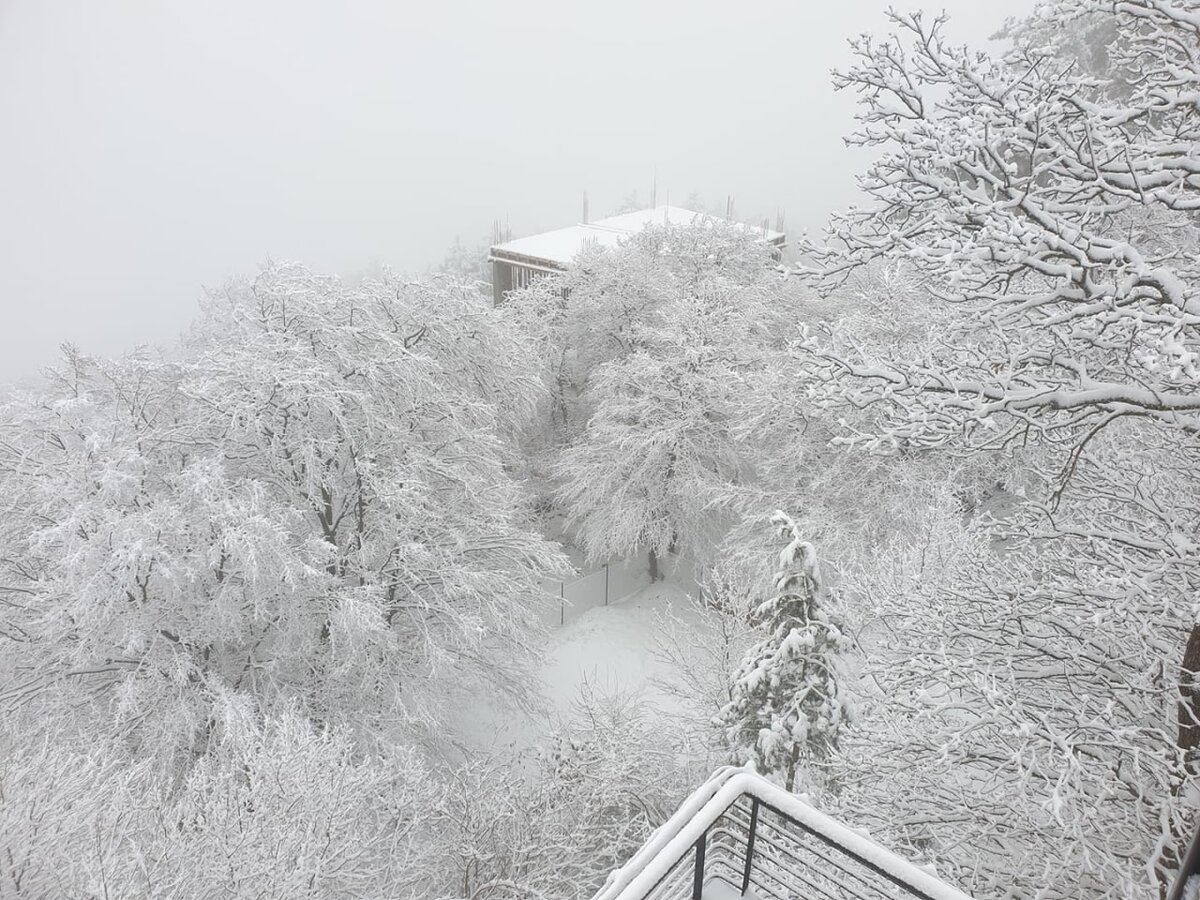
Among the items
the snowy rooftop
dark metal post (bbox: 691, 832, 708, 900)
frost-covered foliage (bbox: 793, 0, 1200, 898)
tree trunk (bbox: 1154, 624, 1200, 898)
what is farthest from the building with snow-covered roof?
dark metal post (bbox: 691, 832, 708, 900)

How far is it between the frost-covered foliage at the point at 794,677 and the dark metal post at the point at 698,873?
225 inches

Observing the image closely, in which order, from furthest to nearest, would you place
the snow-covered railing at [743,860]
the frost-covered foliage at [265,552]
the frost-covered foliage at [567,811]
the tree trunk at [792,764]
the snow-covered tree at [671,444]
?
the snow-covered tree at [671,444] < the frost-covered foliage at [265,552] < the tree trunk at [792,764] < the frost-covered foliage at [567,811] < the snow-covered railing at [743,860]

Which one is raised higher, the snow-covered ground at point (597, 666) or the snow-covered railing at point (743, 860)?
the snow-covered railing at point (743, 860)

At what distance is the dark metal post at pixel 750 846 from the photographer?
4.01 m

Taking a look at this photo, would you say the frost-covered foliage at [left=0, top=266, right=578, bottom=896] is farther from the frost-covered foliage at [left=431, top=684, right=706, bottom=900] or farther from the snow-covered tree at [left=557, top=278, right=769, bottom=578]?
the snow-covered tree at [left=557, top=278, right=769, bottom=578]

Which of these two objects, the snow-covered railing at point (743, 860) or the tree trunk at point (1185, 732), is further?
the tree trunk at point (1185, 732)

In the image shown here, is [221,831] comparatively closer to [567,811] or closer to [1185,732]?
[567,811]

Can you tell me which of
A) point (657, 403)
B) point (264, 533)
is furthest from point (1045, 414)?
point (657, 403)

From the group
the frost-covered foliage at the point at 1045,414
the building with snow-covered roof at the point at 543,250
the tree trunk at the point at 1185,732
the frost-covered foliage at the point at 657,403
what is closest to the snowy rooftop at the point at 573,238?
the building with snow-covered roof at the point at 543,250

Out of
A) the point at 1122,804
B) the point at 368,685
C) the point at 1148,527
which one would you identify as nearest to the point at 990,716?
the point at 1122,804

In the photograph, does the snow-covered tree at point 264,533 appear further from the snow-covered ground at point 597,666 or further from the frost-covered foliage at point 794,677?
the frost-covered foliage at point 794,677

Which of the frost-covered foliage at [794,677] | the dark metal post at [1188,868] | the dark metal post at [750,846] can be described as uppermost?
the dark metal post at [1188,868]

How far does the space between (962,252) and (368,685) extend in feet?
37.0

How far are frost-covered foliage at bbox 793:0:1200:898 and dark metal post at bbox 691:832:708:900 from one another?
240 centimetres
